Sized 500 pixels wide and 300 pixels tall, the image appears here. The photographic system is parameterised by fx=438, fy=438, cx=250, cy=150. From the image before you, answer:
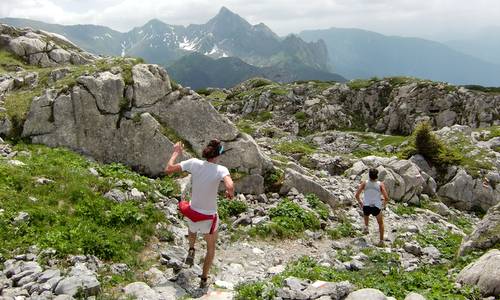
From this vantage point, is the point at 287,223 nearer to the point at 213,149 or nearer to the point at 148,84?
the point at 213,149

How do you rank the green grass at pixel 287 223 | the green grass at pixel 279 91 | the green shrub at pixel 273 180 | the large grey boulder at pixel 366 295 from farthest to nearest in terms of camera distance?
the green grass at pixel 279 91 → the green shrub at pixel 273 180 → the green grass at pixel 287 223 → the large grey boulder at pixel 366 295

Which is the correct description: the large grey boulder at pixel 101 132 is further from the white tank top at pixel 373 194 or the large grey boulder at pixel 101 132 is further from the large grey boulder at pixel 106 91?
the white tank top at pixel 373 194

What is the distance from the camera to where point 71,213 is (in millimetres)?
15594

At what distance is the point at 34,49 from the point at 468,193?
52544mm

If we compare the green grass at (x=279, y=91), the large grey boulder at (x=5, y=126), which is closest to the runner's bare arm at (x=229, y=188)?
the large grey boulder at (x=5, y=126)

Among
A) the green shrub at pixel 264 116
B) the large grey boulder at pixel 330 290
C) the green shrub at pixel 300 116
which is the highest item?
the large grey boulder at pixel 330 290

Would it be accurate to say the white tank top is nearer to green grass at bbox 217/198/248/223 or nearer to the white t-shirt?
green grass at bbox 217/198/248/223

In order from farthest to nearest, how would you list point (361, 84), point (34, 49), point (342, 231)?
point (361, 84)
point (34, 49)
point (342, 231)

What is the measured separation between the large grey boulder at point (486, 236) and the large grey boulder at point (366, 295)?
298 inches

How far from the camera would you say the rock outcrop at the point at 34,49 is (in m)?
54.2

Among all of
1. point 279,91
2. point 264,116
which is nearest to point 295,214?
point 264,116

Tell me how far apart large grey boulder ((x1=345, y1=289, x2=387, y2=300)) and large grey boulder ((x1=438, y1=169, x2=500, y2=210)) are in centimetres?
3148

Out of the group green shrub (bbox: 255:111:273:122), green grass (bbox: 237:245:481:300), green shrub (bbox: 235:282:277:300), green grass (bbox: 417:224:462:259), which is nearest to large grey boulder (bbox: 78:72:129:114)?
green grass (bbox: 237:245:481:300)

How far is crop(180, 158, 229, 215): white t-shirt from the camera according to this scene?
39.5 ft
